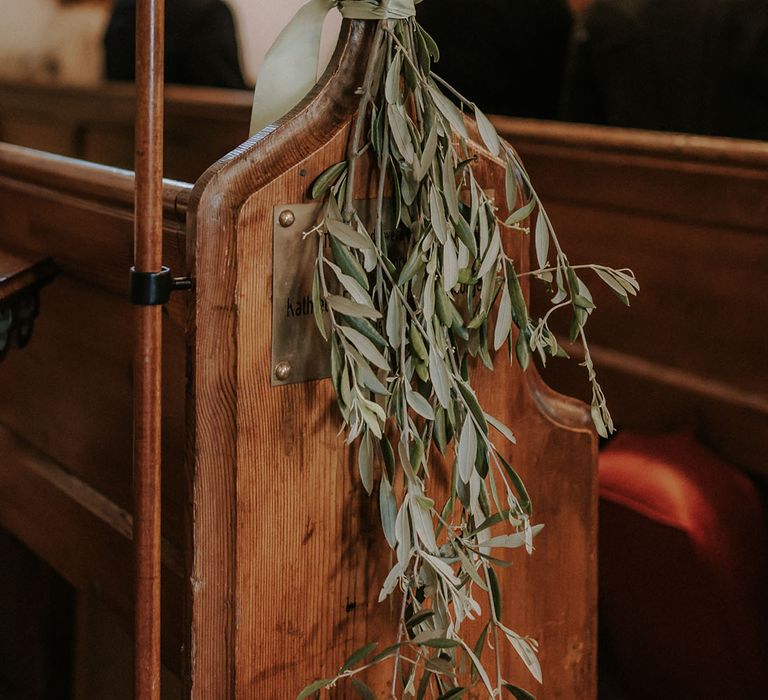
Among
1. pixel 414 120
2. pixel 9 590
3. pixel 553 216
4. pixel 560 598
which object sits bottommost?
pixel 9 590

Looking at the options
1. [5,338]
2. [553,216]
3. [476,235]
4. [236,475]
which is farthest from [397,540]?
[553,216]

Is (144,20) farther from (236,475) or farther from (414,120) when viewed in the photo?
(236,475)

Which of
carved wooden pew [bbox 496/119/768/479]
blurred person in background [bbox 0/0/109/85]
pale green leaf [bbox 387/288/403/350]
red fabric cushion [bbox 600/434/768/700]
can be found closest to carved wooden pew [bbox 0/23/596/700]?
pale green leaf [bbox 387/288/403/350]

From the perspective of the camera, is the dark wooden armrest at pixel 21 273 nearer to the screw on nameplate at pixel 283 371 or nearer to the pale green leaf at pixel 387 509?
the screw on nameplate at pixel 283 371

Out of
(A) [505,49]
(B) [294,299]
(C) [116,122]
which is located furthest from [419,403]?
(C) [116,122]

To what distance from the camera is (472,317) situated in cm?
94

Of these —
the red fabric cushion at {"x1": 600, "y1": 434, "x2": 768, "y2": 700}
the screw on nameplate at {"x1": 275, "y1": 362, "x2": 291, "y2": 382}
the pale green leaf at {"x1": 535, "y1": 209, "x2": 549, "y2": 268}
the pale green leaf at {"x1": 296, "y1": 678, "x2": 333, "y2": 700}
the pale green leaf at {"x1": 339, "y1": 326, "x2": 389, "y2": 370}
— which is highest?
the pale green leaf at {"x1": 535, "y1": 209, "x2": 549, "y2": 268}

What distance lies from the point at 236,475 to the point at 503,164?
411 mm

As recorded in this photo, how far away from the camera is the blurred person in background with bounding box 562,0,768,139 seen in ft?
6.06

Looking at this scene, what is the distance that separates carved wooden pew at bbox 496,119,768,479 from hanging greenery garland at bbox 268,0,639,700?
0.83m

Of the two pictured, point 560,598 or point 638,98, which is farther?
point 638,98


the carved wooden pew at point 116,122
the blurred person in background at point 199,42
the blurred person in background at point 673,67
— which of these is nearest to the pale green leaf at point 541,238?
the blurred person in background at point 673,67

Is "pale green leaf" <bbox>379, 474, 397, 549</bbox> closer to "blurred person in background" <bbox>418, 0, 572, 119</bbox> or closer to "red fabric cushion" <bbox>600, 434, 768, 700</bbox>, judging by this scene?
"red fabric cushion" <bbox>600, 434, 768, 700</bbox>

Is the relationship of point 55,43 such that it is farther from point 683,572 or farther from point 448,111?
point 448,111
